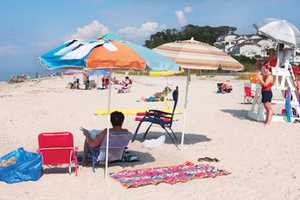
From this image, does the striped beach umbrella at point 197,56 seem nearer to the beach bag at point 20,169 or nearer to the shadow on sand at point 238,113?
the beach bag at point 20,169

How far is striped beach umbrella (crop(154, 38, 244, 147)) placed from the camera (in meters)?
7.44

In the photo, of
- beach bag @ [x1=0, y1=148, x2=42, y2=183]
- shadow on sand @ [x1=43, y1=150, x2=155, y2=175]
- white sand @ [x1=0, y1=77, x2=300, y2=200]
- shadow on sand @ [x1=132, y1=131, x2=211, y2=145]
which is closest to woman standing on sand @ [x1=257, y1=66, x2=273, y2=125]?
white sand @ [x1=0, y1=77, x2=300, y2=200]

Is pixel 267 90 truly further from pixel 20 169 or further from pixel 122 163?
pixel 20 169

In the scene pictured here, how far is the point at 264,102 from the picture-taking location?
11805 mm

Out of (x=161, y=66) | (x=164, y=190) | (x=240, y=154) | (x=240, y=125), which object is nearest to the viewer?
(x=164, y=190)

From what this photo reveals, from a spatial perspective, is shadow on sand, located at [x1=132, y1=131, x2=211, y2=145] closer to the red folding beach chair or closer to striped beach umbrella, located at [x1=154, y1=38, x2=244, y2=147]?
striped beach umbrella, located at [x1=154, y1=38, x2=244, y2=147]

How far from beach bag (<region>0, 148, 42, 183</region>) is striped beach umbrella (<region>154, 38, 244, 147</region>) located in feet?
9.30

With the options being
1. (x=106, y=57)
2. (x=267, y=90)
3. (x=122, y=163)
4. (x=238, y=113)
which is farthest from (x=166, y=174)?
(x=238, y=113)

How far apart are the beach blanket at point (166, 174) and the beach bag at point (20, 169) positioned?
1131 millimetres

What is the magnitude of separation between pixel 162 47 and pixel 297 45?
5645 mm

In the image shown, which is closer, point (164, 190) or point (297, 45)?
point (164, 190)

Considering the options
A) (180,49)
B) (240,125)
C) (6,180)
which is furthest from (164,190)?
(240,125)

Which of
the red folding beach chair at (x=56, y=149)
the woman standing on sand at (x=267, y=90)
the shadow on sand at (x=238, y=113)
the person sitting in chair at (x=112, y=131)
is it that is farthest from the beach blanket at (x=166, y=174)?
the shadow on sand at (x=238, y=113)

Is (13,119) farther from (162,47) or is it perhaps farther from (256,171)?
(256,171)
